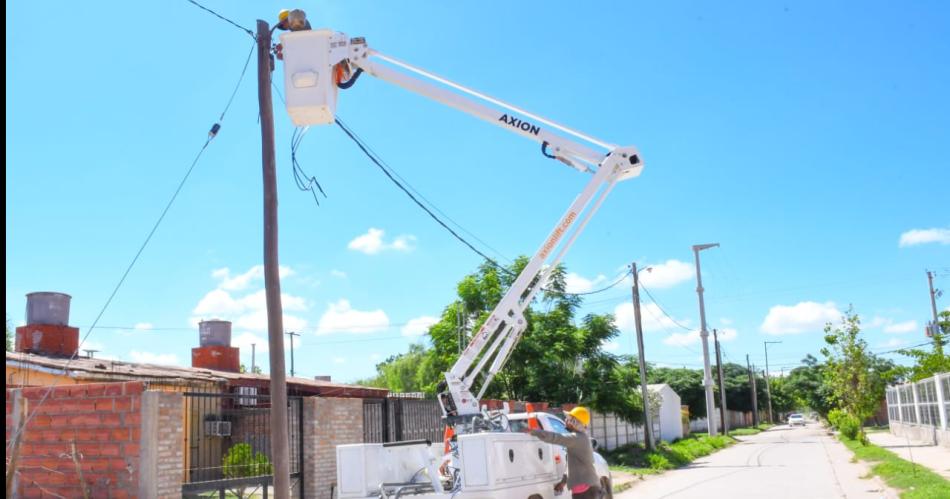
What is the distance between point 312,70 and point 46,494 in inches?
266

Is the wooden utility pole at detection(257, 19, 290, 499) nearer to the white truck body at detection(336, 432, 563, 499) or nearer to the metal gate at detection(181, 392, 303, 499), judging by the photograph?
the white truck body at detection(336, 432, 563, 499)

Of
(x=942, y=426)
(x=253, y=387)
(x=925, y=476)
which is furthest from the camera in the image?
(x=942, y=426)

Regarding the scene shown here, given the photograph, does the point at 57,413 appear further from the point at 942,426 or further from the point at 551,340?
the point at 942,426

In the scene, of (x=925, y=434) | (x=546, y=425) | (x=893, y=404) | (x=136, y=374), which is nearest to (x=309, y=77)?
(x=546, y=425)

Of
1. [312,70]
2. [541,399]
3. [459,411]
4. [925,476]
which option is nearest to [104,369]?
[459,411]

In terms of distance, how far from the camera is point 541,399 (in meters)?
30.4

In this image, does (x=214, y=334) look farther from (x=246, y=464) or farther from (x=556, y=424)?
(x=556, y=424)

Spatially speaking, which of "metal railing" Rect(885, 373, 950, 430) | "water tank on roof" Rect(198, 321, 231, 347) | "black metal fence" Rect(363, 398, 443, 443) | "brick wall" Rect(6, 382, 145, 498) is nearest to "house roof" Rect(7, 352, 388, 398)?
"water tank on roof" Rect(198, 321, 231, 347)

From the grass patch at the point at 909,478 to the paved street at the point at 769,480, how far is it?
1.01 ft

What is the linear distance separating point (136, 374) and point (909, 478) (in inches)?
706

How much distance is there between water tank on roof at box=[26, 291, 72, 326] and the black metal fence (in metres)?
11.5

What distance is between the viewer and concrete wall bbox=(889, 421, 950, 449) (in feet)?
90.4

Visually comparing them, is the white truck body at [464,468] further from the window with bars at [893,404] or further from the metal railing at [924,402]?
the window with bars at [893,404]

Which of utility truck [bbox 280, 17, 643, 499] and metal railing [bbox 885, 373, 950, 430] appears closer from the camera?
utility truck [bbox 280, 17, 643, 499]
